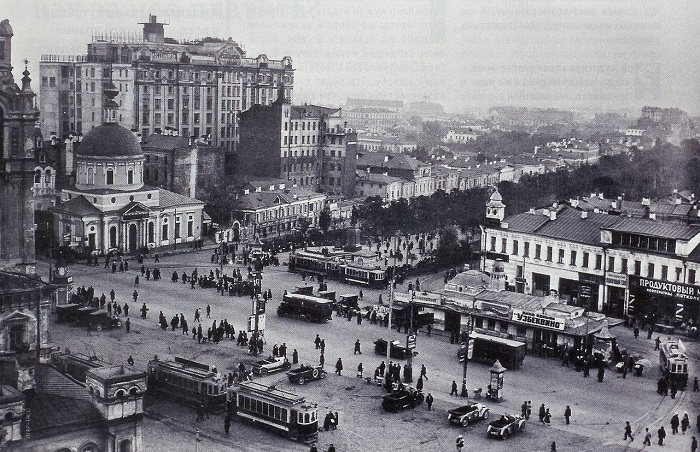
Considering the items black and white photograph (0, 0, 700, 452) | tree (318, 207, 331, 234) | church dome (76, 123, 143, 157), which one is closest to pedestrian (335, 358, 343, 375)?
black and white photograph (0, 0, 700, 452)

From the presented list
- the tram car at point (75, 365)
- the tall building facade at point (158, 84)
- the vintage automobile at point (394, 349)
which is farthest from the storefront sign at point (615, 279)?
the tall building facade at point (158, 84)

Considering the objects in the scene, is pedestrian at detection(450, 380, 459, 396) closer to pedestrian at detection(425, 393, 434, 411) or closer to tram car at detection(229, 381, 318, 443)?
pedestrian at detection(425, 393, 434, 411)

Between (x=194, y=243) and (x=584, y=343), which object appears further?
(x=194, y=243)

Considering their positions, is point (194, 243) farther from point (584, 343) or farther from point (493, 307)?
point (584, 343)

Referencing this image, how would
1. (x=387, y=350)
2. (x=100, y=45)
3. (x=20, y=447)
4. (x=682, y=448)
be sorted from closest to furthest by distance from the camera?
(x=20, y=447), (x=682, y=448), (x=387, y=350), (x=100, y=45)

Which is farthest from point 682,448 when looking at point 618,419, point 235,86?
point 235,86

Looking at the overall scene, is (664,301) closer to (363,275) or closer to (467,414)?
(363,275)
